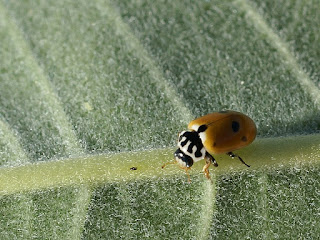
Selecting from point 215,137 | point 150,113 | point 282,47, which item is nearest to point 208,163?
point 215,137

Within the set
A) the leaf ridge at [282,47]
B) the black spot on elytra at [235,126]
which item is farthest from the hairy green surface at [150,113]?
the black spot on elytra at [235,126]

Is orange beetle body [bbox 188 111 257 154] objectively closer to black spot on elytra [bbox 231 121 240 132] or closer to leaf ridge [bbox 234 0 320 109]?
black spot on elytra [bbox 231 121 240 132]

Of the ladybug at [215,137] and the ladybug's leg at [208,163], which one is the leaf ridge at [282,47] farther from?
the ladybug's leg at [208,163]

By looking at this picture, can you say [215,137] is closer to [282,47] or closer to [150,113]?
[150,113]

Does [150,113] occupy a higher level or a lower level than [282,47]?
higher

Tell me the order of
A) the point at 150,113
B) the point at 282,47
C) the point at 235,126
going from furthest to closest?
the point at 282,47
the point at 150,113
the point at 235,126
